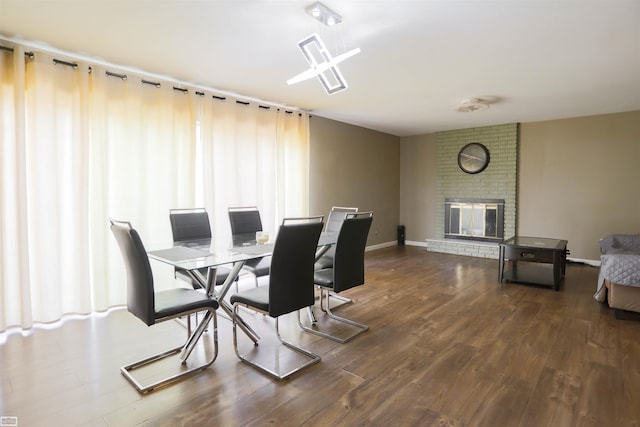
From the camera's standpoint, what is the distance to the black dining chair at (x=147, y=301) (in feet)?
6.48

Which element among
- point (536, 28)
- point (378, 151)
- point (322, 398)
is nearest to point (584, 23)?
point (536, 28)

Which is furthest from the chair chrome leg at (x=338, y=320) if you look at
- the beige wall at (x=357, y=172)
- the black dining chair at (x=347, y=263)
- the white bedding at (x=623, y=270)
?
the beige wall at (x=357, y=172)

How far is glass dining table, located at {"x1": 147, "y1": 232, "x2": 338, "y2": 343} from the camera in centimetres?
223

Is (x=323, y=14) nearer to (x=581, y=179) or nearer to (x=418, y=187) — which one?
(x=581, y=179)

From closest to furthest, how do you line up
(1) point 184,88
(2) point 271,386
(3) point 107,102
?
(2) point 271,386
(3) point 107,102
(1) point 184,88

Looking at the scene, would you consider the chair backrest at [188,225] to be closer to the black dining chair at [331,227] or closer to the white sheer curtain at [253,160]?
the white sheer curtain at [253,160]

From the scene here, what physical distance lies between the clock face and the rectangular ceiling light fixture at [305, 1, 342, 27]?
493 cm

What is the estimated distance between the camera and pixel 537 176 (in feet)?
19.5

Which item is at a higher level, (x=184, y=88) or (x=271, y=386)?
(x=184, y=88)

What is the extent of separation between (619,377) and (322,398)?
1894 mm

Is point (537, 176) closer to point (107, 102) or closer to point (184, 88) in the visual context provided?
point (184, 88)

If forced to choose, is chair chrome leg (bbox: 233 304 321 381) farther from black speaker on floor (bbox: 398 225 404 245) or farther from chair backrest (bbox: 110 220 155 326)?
black speaker on floor (bbox: 398 225 404 245)

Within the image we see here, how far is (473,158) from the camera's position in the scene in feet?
21.3

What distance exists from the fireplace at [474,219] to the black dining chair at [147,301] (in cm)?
550
